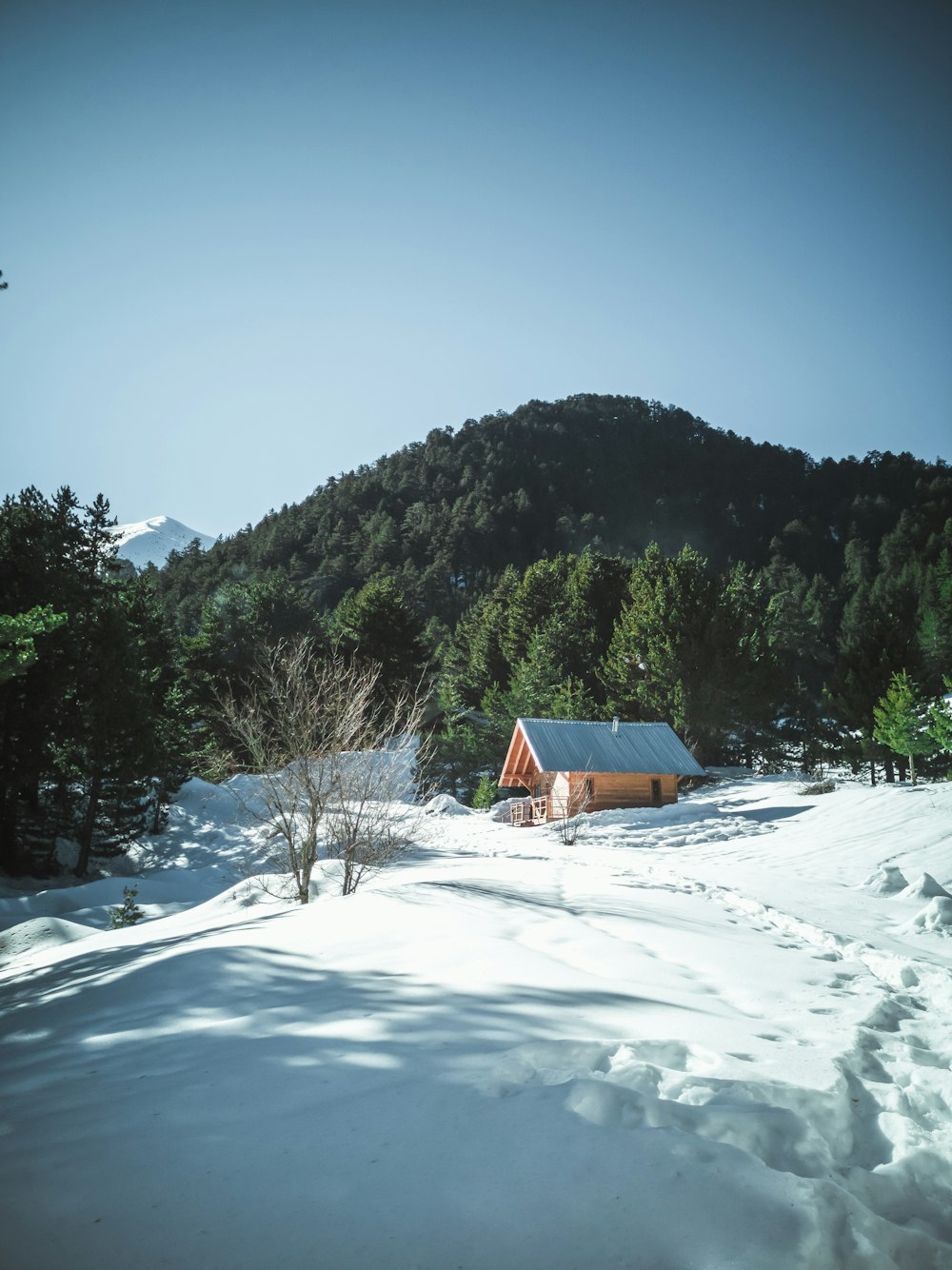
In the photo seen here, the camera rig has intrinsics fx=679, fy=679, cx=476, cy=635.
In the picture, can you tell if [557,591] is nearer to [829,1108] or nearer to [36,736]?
[36,736]

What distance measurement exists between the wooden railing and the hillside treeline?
23.1 feet

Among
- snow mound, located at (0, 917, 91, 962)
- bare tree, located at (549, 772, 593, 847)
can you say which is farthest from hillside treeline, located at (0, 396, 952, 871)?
bare tree, located at (549, 772, 593, 847)

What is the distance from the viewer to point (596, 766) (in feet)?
81.2

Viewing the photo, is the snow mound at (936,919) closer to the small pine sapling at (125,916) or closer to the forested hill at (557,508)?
the small pine sapling at (125,916)

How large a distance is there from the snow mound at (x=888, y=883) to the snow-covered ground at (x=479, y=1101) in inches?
163

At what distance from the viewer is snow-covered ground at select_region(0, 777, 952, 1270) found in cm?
182

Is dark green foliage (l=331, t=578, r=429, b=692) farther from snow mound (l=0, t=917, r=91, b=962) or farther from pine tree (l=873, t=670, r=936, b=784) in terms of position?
snow mound (l=0, t=917, r=91, b=962)

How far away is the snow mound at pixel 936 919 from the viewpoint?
7.17 m

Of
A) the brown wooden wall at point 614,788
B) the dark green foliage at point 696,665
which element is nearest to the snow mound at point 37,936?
the brown wooden wall at point 614,788

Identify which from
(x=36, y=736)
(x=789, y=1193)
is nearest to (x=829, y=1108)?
(x=789, y=1193)

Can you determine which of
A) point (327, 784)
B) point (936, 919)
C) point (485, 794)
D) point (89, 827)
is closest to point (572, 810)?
point (485, 794)

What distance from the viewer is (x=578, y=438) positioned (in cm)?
12175

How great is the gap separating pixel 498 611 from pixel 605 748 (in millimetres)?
24611

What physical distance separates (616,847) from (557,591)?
3035 centimetres
